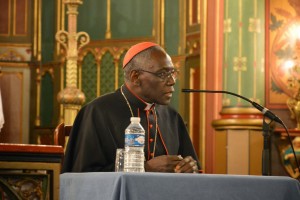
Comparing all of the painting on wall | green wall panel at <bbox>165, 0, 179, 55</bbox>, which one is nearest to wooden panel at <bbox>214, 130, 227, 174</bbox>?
the painting on wall

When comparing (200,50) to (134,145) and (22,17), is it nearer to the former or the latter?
(22,17)

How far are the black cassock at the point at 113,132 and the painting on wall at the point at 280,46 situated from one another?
3590mm

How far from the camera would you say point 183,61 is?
28.5 feet

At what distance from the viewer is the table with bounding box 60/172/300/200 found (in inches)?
112

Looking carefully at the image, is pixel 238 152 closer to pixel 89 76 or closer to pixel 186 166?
pixel 89 76

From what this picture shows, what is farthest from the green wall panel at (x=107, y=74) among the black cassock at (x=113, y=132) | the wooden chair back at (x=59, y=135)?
the wooden chair back at (x=59, y=135)

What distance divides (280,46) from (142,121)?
394 centimetres

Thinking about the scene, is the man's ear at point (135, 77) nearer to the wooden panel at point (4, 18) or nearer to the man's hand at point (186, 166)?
the man's hand at point (186, 166)

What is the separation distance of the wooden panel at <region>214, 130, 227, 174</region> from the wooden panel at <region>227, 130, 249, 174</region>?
50 millimetres

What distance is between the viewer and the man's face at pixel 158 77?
Answer: 12.5 feet

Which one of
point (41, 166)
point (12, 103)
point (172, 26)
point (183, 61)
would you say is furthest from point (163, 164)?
point (12, 103)

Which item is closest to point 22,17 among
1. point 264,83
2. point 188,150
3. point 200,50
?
point 200,50

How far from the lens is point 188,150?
13.5 feet

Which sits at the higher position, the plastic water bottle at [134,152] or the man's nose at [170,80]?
the man's nose at [170,80]
